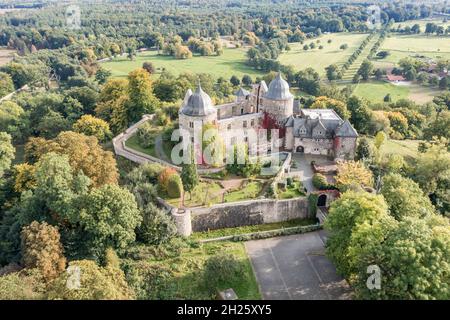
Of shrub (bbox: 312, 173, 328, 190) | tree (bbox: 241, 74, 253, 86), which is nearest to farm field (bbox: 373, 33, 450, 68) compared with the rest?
tree (bbox: 241, 74, 253, 86)

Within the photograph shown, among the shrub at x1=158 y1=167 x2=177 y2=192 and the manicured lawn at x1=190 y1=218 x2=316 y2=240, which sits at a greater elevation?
the shrub at x1=158 y1=167 x2=177 y2=192

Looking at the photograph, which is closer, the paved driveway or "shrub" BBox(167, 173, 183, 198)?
the paved driveway

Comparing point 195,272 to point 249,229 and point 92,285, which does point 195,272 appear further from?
point 92,285

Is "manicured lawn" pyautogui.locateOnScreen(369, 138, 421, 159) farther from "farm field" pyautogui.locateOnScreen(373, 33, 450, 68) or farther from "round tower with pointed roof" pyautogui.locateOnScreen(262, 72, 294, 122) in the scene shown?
"farm field" pyautogui.locateOnScreen(373, 33, 450, 68)

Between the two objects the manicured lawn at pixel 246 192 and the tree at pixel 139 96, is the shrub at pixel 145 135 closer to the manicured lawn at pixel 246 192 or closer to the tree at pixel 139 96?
the tree at pixel 139 96

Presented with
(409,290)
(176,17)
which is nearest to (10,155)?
(409,290)
